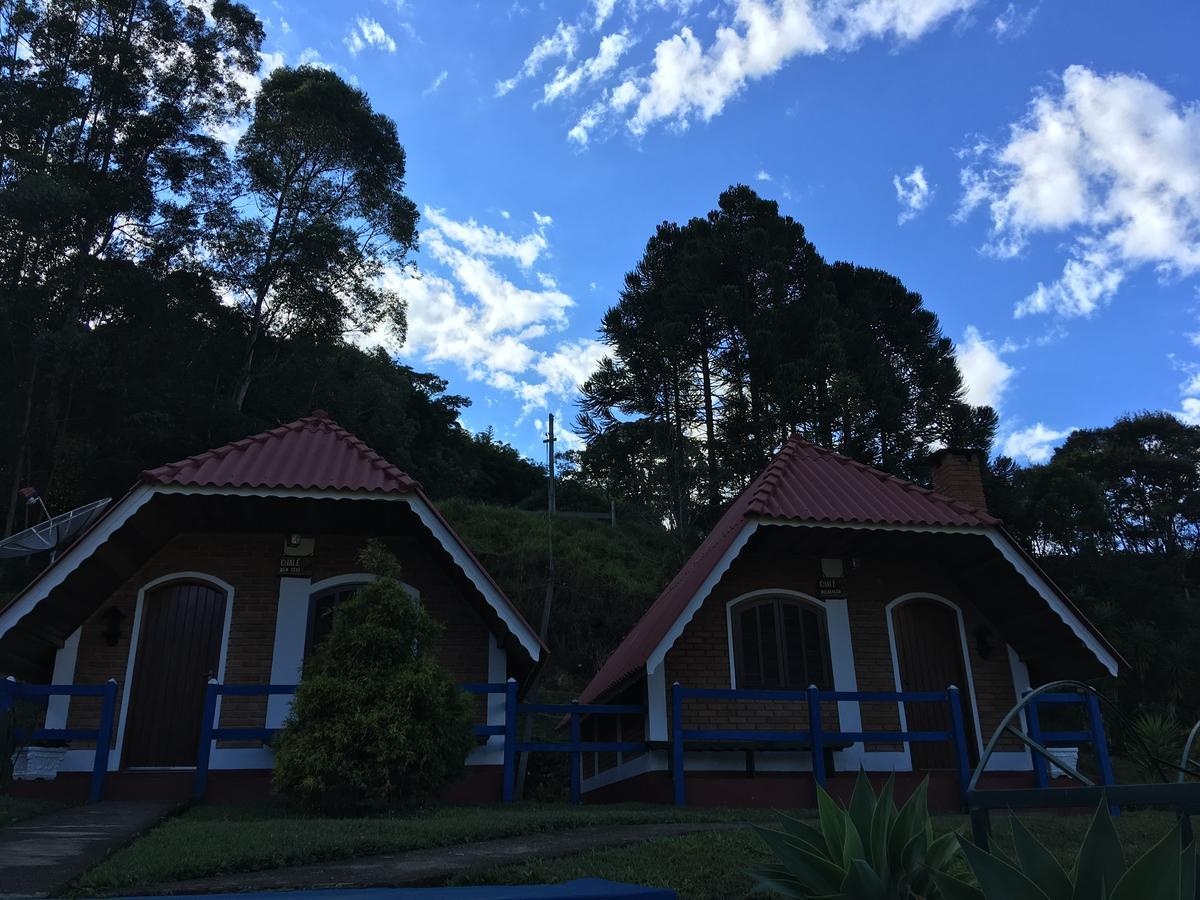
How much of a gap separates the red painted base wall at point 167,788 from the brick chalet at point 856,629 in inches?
108

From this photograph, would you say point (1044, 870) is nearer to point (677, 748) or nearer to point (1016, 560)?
point (677, 748)

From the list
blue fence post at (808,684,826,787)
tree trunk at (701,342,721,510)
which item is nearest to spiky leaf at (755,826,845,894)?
blue fence post at (808,684,826,787)

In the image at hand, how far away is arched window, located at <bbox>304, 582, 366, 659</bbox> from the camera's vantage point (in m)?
11.7

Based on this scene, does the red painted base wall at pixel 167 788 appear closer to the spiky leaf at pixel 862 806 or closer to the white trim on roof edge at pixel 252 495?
the white trim on roof edge at pixel 252 495

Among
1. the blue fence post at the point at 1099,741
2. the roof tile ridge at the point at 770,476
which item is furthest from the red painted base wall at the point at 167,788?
the blue fence post at the point at 1099,741

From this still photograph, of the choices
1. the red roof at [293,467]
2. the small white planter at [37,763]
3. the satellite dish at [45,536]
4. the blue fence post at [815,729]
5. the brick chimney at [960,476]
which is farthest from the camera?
the satellite dish at [45,536]

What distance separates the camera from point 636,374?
29.6 metres

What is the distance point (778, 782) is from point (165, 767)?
26.3ft

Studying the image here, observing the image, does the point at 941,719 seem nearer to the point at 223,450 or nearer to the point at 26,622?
the point at 223,450

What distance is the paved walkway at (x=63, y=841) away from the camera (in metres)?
5.37

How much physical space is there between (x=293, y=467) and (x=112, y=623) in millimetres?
3240

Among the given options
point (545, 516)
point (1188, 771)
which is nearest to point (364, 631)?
point (1188, 771)

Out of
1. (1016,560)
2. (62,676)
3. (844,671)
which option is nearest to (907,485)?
(1016,560)

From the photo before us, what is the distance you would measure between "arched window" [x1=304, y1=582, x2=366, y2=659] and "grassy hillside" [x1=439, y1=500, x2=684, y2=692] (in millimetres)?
14373
